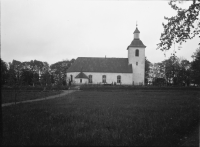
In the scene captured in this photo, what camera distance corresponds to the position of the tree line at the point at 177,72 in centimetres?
4594

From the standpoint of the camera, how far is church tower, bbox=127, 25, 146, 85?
4897cm

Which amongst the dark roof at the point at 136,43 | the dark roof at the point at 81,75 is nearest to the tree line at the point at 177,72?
the dark roof at the point at 136,43

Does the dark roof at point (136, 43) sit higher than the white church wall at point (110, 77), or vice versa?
the dark roof at point (136, 43)

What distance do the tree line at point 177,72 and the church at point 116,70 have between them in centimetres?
816

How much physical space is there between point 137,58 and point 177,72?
72.4 ft

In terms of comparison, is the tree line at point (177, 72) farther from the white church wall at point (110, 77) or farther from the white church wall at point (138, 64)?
the white church wall at point (110, 77)

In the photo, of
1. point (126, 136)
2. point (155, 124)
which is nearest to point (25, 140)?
point (126, 136)

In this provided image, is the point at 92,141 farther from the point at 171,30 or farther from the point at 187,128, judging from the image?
the point at 171,30

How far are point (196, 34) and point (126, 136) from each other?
6.13 m

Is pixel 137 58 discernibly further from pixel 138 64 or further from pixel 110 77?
pixel 110 77

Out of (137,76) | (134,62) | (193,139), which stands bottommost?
(193,139)

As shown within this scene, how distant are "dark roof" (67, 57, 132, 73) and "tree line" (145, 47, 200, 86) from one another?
1270 cm

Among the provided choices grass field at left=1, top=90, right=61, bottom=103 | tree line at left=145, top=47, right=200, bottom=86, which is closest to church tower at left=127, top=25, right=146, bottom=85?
tree line at left=145, top=47, right=200, bottom=86

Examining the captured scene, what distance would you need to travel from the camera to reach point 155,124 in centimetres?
739
